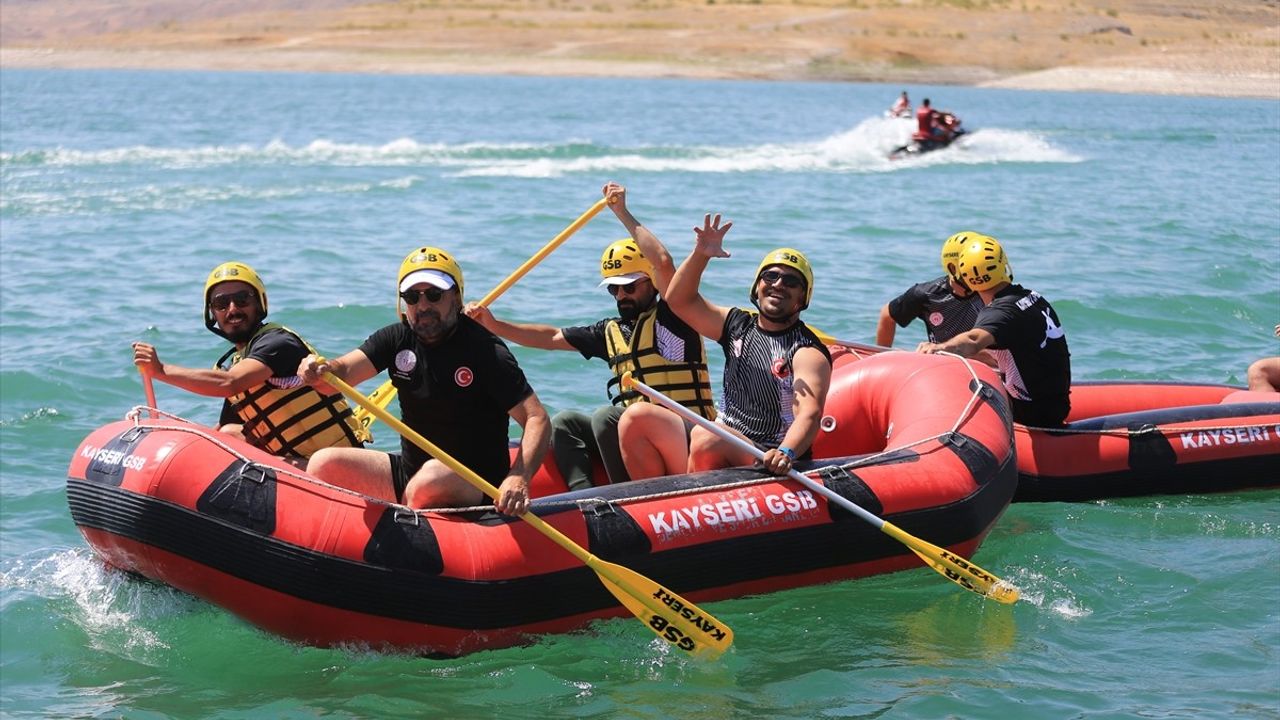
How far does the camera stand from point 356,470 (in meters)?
6.29

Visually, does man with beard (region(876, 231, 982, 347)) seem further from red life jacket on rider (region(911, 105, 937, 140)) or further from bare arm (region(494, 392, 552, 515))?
red life jacket on rider (region(911, 105, 937, 140))

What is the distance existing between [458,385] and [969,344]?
128 inches

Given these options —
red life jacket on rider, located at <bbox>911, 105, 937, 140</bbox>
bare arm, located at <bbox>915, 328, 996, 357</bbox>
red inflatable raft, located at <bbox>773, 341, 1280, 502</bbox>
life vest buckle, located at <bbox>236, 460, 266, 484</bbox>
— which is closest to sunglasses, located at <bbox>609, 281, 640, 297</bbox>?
red inflatable raft, located at <bbox>773, 341, 1280, 502</bbox>

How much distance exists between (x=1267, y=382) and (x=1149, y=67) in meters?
47.1

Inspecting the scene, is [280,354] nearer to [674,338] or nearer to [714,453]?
[674,338]

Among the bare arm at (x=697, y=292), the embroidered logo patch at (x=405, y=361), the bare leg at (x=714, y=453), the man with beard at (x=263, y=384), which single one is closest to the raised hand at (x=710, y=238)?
the bare arm at (x=697, y=292)

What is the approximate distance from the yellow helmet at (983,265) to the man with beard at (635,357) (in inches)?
77.4

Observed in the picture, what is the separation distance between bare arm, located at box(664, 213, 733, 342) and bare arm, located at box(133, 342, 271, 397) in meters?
1.85

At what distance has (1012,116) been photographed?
133 feet

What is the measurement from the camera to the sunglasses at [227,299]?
6629 millimetres

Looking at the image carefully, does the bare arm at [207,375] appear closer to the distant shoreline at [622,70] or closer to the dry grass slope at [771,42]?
the dry grass slope at [771,42]

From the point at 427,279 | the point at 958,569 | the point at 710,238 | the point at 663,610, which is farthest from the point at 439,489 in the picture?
the point at 958,569

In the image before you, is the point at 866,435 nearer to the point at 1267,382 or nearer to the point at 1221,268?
the point at 1267,382

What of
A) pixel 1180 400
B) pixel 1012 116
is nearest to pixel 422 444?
pixel 1180 400
